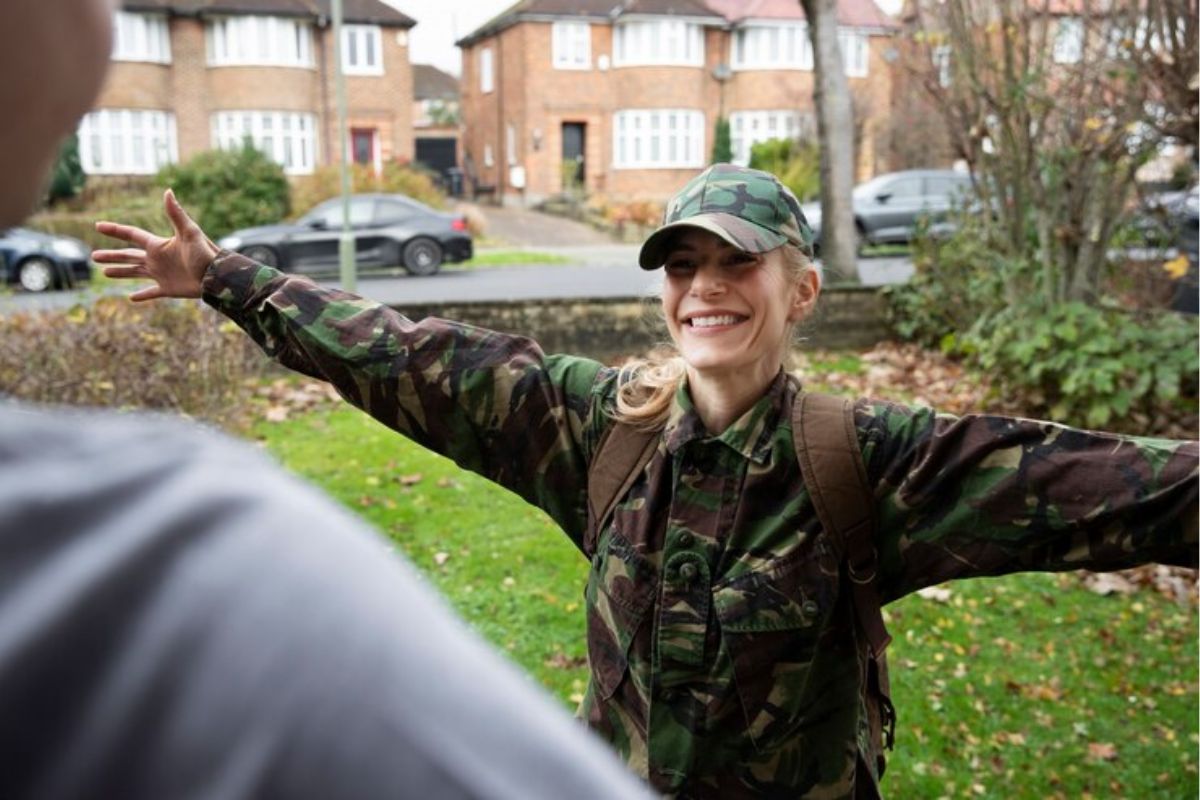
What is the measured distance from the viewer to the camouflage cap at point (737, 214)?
2.61m

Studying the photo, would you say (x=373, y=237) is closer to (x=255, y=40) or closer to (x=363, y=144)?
(x=255, y=40)

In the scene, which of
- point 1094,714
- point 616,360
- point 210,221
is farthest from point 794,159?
point 1094,714

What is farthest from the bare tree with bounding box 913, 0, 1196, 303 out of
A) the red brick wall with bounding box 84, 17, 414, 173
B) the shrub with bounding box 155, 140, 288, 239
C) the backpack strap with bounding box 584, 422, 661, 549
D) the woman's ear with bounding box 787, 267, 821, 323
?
the red brick wall with bounding box 84, 17, 414, 173

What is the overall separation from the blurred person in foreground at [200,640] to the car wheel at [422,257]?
→ 23.1 metres

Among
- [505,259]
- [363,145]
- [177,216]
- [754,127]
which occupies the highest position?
[754,127]

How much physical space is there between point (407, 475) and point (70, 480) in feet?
26.1

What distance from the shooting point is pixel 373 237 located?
22922 mm

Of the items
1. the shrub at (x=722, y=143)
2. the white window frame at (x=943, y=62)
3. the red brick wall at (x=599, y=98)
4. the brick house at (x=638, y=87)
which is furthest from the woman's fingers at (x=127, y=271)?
the red brick wall at (x=599, y=98)

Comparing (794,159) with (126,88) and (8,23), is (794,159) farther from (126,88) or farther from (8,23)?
(8,23)

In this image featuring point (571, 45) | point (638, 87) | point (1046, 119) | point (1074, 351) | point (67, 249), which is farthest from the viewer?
point (638, 87)

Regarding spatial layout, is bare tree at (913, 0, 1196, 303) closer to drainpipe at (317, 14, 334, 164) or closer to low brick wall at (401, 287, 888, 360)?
low brick wall at (401, 287, 888, 360)

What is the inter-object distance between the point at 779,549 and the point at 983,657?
4040mm

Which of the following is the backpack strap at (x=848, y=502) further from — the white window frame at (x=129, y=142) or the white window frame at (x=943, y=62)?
the white window frame at (x=129, y=142)

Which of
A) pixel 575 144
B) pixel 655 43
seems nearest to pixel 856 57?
pixel 655 43
